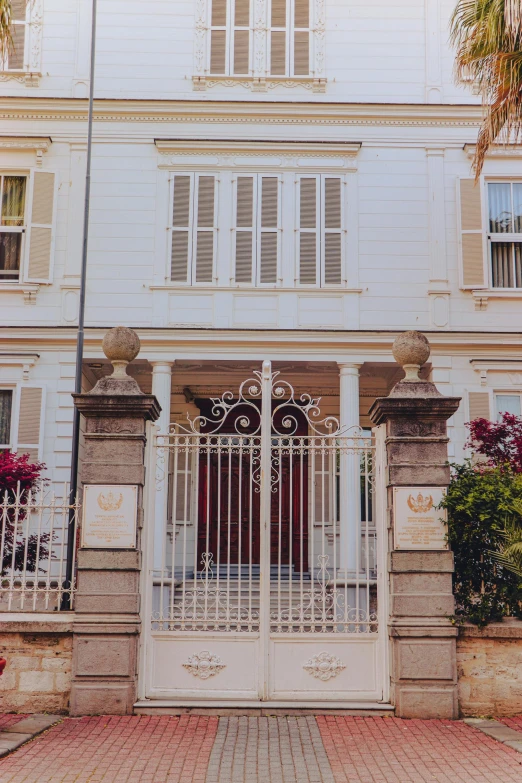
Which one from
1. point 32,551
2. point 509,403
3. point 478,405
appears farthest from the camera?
point 509,403

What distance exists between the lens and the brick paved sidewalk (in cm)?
548

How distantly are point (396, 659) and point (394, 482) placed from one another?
1549mm

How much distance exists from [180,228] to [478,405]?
5621mm

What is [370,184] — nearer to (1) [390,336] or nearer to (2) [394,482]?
(1) [390,336]

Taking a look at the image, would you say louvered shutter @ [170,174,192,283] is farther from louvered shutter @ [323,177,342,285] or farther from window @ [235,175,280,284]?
louvered shutter @ [323,177,342,285]

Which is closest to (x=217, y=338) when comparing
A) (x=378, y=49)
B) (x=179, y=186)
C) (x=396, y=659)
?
(x=179, y=186)

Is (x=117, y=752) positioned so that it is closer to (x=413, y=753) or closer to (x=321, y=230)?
(x=413, y=753)

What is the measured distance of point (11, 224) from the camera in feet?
44.9

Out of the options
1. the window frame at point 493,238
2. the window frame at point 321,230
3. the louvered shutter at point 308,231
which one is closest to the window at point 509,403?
the window frame at point 493,238

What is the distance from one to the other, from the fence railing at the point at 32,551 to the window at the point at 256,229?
466cm

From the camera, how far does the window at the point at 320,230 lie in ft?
44.2

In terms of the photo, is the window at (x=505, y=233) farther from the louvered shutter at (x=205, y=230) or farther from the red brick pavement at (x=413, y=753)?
the red brick pavement at (x=413, y=753)

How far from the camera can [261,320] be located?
13.3 meters

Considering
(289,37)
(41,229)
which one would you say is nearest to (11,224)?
(41,229)
